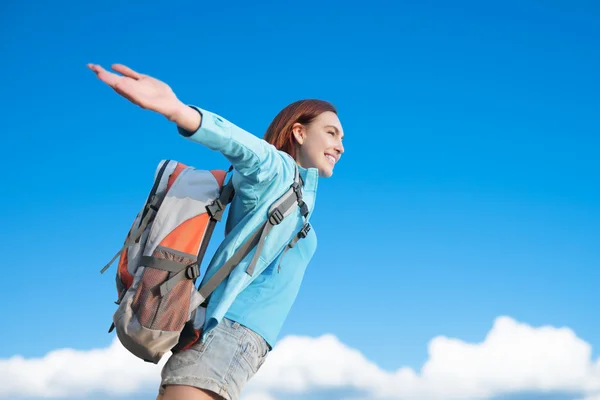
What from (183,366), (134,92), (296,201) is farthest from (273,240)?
(134,92)

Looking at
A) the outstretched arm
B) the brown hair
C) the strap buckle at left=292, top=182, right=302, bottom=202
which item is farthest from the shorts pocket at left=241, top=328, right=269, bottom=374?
the brown hair

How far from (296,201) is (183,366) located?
4.35ft

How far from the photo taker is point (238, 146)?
388 cm

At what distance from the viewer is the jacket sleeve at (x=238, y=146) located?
369 centimetres

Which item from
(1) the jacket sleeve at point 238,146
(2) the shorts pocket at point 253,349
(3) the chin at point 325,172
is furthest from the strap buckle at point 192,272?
(3) the chin at point 325,172

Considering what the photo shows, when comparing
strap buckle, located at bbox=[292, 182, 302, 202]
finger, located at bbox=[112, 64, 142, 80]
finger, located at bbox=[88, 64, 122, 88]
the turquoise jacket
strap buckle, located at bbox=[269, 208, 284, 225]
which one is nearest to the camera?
finger, located at bbox=[88, 64, 122, 88]

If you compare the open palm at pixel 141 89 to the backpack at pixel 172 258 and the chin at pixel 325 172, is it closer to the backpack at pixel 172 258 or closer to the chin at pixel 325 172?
the backpack at pixel 172 258

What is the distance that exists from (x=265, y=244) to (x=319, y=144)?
117cm

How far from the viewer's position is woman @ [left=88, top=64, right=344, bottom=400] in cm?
369

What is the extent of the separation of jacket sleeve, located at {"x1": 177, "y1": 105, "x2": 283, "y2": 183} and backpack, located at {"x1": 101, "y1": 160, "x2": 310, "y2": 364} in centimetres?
34

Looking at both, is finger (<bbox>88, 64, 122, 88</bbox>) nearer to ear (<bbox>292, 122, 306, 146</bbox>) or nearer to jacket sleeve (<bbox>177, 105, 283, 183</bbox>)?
jacket sleeve (<bbox>177, 105, 283, 183</bbox>)

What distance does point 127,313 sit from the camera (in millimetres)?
4207

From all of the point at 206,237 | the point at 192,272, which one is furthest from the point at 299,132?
the point at 192,272

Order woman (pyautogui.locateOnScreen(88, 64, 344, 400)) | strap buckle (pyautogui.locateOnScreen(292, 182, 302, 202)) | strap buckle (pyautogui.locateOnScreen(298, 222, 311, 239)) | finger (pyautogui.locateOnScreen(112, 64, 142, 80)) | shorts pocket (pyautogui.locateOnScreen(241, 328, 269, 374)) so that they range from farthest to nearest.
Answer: strap buckle (pyautogui.locateOnScreen(298, 222, 311, 239)), strap buckle (pyautogui.locateOnScreen(292, 182, 302, 202)), shorts pocket (pyautogui.locateOnScreen(241, 328, 269, 374)), woman (pyautogui.locateOnScreen(88, 64, 344, 400)), finger (pyautogui.locateOnScreen(112, 64, 142, 80))
